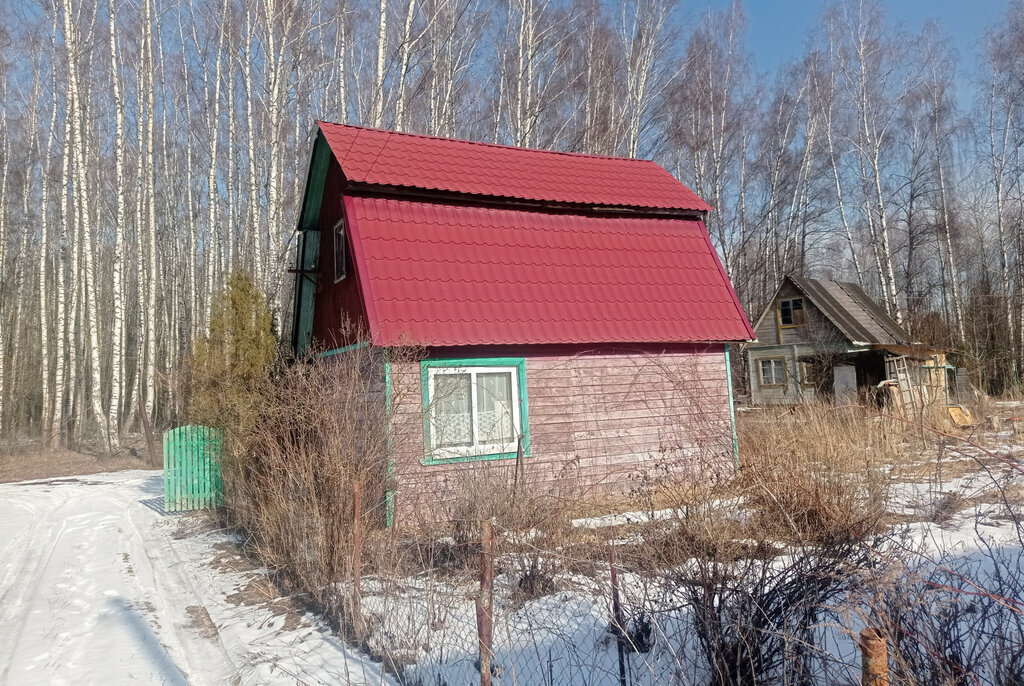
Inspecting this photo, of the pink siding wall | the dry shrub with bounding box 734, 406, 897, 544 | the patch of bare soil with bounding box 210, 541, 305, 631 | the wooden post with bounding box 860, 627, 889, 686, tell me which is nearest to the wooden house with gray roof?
the pink siding wall

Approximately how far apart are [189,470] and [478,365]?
5.55m

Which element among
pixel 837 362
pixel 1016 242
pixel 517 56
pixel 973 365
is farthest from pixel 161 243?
pixel 1016 242

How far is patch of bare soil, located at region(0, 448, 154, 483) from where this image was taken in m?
17.5

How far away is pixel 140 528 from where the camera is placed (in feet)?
32.6

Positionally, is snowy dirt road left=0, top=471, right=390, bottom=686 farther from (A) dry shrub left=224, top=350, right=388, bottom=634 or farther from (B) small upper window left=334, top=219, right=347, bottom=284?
(B) small upper window left=334, top=219, right=347, bottom=284

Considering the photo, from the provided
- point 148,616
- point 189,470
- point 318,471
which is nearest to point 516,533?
point 318,471

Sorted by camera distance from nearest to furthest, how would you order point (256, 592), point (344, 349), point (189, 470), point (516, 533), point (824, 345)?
1. point (516, 533)
2. point (256, 592)
3. point (344, 349)
4. point (189, 470)
5. point (824, 345)

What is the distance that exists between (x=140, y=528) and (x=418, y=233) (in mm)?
6075

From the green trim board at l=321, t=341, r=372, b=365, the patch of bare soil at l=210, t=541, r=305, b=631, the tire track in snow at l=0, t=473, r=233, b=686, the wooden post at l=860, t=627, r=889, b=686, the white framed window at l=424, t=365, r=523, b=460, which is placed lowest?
the tire track in snow at l=0, t=473, r=233, b=686

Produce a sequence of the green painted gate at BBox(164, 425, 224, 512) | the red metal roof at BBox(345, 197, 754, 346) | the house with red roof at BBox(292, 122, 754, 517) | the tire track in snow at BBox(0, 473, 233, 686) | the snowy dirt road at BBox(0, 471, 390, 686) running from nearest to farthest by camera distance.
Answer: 1. the snowy dirt road at BBox(0, 471, 390, 686)
2. the tire track in snow at BBox(0, 473, 233, 686)
3. the house with red roof at BBox(292, 122, 754, 517)
4. the red metal roof at BBox(345, 197, 754, 346)
5. the green painted gate at BBox(164, 425, 224, 512)

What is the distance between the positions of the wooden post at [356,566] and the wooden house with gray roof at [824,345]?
75.1 feet

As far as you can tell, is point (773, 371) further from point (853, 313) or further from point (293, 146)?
point (293, 146)

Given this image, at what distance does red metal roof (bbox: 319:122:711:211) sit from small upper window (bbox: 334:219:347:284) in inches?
54.5

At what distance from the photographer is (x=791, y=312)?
2989cm
